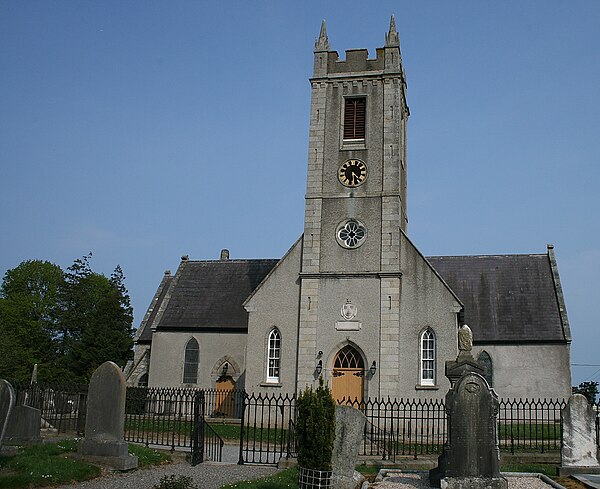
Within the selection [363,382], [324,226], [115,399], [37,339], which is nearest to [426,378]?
[363,382]

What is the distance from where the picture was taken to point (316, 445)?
37.6ft

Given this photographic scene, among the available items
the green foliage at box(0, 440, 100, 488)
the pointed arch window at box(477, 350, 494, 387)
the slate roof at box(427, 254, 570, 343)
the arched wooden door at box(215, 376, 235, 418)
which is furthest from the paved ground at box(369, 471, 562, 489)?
the slate roof at box(427, 254, 570, 343)

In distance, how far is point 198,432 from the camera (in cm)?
1652

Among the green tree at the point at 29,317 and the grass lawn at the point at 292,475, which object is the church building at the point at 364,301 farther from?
the green tree at the point at 29,317

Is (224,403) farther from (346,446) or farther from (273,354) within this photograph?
(346,446)

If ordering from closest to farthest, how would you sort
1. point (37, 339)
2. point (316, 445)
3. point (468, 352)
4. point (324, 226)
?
point (316, 445), point (468, 352), point (324, 226), point (37, 339)

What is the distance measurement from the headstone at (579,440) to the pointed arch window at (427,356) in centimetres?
965

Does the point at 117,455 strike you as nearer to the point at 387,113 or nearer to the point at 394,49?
the point at 387,113

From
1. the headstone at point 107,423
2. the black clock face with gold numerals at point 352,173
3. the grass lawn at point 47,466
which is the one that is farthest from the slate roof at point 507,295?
the headstone at point 107,423

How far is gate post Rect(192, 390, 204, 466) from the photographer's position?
53.0ft

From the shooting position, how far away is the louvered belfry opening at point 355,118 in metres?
28.5

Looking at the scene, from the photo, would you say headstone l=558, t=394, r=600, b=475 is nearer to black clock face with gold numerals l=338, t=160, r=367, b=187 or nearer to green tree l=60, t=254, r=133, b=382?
black clock face with gold numerals l=338, t=160, r=367, b=187

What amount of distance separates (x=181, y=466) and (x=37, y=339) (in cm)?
4321

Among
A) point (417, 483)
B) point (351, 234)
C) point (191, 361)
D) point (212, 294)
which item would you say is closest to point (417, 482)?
point (417, 483)
